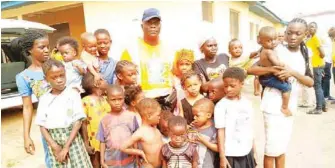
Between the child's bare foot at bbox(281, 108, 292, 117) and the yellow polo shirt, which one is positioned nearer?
the child's bare foot at bbox(281, 108, 292, 117)

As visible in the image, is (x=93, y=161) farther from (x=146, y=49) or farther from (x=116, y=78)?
(x=146, y=49)

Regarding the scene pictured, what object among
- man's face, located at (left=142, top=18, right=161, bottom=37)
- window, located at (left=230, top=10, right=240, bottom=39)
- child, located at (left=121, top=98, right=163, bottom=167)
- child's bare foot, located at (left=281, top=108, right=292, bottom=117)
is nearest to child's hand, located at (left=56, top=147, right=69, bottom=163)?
child, located at (left=121, top=98, right=163, bottom=167)

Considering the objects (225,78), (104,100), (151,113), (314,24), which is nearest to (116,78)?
(104,100)

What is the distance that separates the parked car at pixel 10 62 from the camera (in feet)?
18.9

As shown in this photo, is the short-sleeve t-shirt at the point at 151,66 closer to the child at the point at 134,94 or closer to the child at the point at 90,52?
the child at the point at 134,94

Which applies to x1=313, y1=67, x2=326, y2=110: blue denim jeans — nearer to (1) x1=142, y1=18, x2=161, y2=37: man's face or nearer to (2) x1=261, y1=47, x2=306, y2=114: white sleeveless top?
(2) x1=261, y1=47, x2=306, y2=114: white sleeveless top

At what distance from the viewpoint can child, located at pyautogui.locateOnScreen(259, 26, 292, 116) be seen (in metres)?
2.34

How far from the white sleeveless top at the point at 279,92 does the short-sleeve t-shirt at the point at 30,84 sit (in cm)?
178

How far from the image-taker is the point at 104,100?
2588 millimetres

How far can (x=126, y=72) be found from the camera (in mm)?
2467

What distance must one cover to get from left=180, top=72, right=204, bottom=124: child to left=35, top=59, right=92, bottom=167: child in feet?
2.72

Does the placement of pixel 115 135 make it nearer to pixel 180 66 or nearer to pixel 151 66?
pixel 151 66

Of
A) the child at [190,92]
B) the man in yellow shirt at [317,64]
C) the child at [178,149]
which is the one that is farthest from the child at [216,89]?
the man in yellow shirt at [317,64]

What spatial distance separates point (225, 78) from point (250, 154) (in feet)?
2.22
